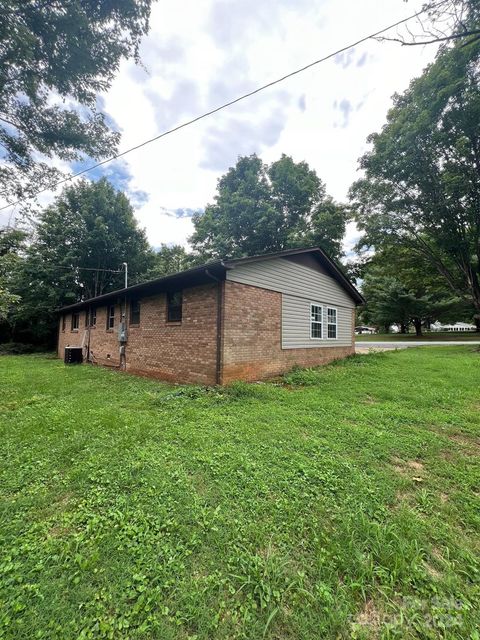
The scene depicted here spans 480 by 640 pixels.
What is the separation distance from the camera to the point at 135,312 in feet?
32.7

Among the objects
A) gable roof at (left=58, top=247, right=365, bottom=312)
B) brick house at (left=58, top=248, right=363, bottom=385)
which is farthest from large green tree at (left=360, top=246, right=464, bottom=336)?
brick house at (left=58, top=248, right=363, bottom=385)

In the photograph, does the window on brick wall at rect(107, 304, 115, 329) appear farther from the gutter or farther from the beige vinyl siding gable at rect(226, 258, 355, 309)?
the beige vinyl siding gable at rect(226, 258, 355, 309)

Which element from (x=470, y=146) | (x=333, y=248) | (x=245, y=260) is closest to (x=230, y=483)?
(x=245, y=260)

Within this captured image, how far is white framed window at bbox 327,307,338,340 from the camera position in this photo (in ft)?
36.3

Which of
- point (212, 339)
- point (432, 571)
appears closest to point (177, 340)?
point (212, 339)

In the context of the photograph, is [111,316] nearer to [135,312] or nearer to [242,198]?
[135,312]

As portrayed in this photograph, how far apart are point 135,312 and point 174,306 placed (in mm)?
2466

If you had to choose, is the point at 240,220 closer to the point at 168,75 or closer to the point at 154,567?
the point at 168,75

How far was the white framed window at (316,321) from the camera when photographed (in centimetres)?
1014

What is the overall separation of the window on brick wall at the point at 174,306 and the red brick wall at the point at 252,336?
183cm

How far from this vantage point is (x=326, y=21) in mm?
Result: 4469

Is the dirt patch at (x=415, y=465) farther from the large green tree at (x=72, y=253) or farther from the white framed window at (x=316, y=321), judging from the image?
the large green tree at (x=72, y=253)

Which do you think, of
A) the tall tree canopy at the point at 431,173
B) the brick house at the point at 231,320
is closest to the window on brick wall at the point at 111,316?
the brick house at the point at 231,320

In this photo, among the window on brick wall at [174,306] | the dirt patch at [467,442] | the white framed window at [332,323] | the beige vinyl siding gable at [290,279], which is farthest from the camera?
the white framed window at [332,323]
